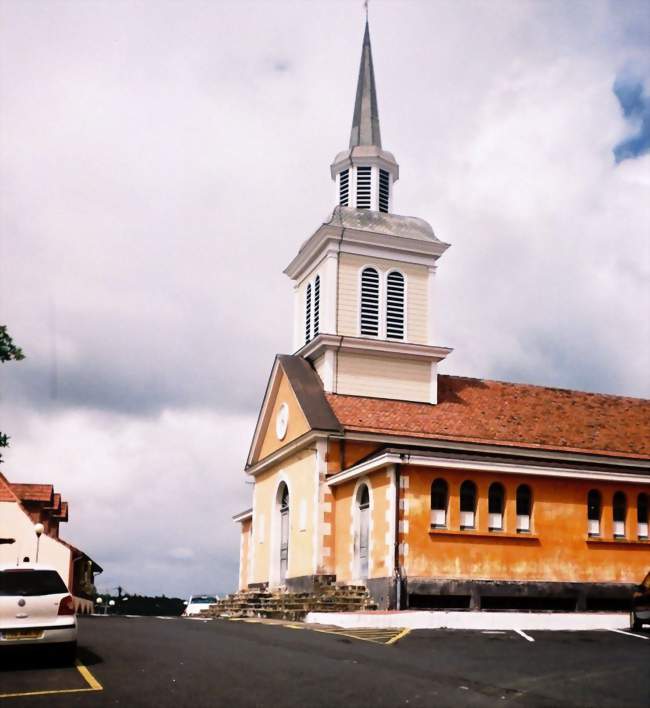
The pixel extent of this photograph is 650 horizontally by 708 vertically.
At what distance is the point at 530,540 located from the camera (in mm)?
27656

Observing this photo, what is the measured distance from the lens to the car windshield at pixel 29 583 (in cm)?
1480

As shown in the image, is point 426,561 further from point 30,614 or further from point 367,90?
point 367,90

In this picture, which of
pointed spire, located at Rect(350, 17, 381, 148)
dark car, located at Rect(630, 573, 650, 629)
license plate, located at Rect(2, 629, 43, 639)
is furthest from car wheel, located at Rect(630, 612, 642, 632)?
pointed spire, located at Rect(350, 17, 381, 148)

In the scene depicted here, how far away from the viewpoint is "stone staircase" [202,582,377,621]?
27.2 metres

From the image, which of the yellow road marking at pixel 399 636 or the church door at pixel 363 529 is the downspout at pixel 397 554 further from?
the yellow road marking at pixel 399 636

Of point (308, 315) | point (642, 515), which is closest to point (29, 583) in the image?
point (642, 515)

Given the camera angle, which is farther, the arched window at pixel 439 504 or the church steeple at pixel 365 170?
the church steeple at pixel 365 170

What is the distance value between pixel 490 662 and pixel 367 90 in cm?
2913

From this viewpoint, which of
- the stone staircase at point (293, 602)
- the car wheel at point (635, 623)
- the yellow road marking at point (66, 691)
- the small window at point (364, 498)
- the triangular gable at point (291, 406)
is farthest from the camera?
the triangular gable at point (291, 406)

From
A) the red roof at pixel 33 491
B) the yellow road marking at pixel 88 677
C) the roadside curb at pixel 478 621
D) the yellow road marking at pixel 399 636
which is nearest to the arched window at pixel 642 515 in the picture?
the roadside curb at pixel 478 621

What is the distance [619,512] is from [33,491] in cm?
2459

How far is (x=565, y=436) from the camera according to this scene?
107 feet

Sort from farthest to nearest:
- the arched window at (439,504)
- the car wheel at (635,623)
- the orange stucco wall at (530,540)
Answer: the arched window at (439,504), the orange stucco wall at (530,540), the car wheel at (635,623)

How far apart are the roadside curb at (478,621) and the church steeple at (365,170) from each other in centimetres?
1772
